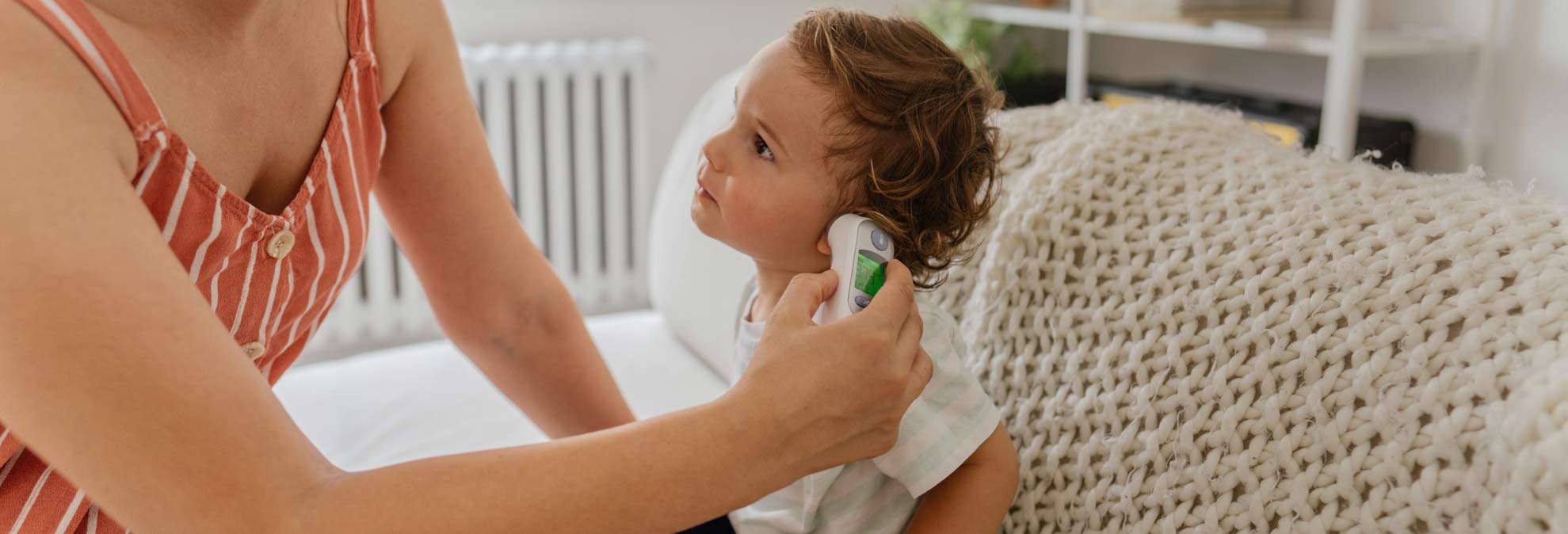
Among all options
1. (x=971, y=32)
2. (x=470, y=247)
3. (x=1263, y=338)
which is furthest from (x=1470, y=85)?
(x=470, y=247)

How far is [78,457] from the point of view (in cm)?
56

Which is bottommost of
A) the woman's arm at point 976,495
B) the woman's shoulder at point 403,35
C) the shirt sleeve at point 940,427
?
the woman's arm at point 976,495

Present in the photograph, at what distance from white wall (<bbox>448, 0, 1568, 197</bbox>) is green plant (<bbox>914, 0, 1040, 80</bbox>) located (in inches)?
7.3

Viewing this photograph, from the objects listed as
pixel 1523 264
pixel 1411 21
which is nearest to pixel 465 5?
pixel 1411 21

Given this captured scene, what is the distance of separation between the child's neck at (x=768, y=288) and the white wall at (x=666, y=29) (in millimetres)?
1938

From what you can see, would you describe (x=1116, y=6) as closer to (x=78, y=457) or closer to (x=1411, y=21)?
(x=1411, y=21)

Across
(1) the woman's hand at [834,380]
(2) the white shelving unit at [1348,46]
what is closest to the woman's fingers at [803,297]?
(1) the woman's hand at [834,380]

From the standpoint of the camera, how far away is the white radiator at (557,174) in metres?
2.69

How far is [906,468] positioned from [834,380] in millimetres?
183

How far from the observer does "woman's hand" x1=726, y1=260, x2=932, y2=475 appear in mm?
637

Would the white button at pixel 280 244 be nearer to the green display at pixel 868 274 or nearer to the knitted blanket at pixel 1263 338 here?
the green display at pixel 868 274

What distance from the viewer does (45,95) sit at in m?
0.58

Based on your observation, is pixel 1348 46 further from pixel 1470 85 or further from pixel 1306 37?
pixel 1470 85

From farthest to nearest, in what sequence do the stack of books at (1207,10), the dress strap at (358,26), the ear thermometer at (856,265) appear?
the stack of books at (1207,10), the dress strap at (358,26), the ear thermometer at (856,265)
